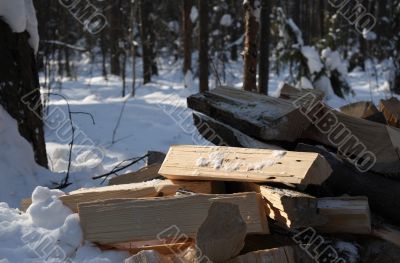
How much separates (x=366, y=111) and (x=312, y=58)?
25.0 ft

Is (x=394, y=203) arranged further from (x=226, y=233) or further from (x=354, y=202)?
(x=226, y=233)

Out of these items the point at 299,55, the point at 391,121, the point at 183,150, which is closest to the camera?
the point at 183,150

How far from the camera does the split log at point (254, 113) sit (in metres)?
3.20

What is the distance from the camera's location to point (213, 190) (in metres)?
2.86

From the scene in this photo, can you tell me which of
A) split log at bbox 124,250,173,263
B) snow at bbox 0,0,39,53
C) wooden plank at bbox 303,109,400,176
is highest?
snow at bbox 0,0,39,53

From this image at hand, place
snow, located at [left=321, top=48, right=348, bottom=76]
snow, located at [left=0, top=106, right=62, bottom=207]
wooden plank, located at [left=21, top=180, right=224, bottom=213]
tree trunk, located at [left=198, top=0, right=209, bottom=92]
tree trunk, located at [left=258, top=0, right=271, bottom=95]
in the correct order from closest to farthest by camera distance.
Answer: wooden plank, located at [left=21, top=180, right=224, bottom=213]
snow, located at [left=0, top=106, right=62, bottom=207]
tree trunk, located at [left=258, top=0, right=271, bottom=95]
tree trunk, located at [left=198, top=0, right=209, bottom=92]
snow, located at [left=321, top=48, right=348, bottom=76]

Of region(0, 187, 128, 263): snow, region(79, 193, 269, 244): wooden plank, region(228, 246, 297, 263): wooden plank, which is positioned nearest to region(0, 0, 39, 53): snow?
region(0, 187, 128, 263): snow

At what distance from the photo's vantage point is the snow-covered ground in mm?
2471

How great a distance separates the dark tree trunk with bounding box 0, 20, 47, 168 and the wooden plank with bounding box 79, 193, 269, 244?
2.11 metres

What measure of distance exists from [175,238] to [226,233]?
36cm

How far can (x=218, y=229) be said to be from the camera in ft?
7.16

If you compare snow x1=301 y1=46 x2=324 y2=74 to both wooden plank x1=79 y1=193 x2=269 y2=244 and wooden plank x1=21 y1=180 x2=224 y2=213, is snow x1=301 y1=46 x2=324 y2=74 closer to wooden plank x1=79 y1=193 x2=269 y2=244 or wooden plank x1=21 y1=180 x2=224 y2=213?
wooden plank x1=21 y1=180 x2=224 y2=213

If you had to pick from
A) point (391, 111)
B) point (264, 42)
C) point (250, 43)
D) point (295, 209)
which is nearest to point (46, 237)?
point (295, 209)

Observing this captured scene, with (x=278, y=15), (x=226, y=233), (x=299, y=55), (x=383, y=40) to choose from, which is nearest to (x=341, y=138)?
(x=226, y=233)
